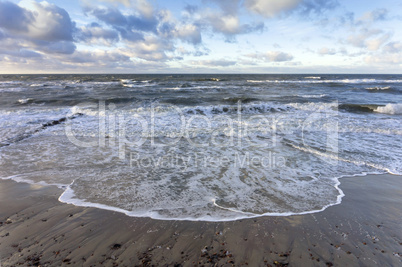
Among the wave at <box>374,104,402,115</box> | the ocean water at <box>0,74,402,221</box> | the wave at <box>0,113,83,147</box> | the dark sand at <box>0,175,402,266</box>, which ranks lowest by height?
the dark sand at <box>0,175,402,266</box>

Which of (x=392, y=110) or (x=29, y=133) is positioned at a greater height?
(x=392, y=110)

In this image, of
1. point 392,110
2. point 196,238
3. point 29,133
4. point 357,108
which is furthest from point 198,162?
point 392,110

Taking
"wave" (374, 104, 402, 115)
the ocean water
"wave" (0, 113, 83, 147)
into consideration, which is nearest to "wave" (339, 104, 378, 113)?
"wave" (374, 104, 402, 115)

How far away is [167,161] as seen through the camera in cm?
619

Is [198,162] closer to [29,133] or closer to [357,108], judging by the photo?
[29,133]

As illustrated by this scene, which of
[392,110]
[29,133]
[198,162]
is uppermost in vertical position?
[392,110]

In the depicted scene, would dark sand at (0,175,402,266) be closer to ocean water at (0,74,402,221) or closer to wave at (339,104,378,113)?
ocean water at (0,74,402,221)

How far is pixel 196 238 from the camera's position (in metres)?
3.04

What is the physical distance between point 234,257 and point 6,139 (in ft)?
31.7

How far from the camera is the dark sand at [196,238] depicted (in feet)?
8.79

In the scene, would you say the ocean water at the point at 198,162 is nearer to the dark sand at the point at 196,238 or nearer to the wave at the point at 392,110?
the dark sand at the point at 196,238

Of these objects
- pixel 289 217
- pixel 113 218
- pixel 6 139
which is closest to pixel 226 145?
pixel 289 217

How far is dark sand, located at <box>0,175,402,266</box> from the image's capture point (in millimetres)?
2678

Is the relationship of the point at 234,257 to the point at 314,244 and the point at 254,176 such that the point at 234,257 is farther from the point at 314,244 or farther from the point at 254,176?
the point at 254,176
